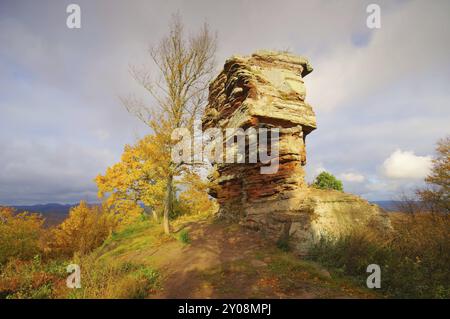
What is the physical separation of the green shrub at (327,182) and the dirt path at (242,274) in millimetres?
11423

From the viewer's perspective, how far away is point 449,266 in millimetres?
5320

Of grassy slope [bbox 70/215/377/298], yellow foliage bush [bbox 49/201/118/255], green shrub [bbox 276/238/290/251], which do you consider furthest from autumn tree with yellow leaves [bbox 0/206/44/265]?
green shrub [bbox 276/238/290/251]

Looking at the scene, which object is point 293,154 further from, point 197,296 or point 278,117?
point 197,296

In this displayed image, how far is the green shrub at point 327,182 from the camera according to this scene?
18.0 meters

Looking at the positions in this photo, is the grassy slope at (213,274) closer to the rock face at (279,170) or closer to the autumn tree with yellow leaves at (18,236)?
the rock face at (279,170)

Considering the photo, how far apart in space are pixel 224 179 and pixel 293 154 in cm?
497

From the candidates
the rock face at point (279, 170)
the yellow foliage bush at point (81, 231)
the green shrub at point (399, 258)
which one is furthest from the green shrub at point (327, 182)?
the yellow foliage bush at point (81, 231)

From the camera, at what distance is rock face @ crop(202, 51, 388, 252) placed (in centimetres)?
824

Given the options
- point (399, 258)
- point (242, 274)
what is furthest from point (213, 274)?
point (399, 258)

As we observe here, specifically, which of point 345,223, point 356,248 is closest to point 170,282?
point 356,248

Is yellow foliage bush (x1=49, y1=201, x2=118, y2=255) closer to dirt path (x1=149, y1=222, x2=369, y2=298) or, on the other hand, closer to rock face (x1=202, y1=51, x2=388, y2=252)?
dirt path (x1=149, y1=222, x2=369, y2=298)

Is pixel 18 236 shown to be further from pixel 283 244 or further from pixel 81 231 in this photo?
pixel 283 244

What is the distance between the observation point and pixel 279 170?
33.9 ft

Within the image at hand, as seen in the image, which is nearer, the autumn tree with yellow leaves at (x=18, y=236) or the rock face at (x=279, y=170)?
the rock face at (x=279, y=170)
